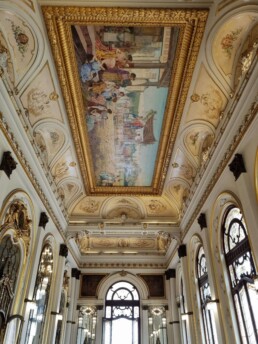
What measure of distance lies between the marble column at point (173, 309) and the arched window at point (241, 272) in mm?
7709

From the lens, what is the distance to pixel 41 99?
26.3 feet

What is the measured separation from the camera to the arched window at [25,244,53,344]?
8.69 metres

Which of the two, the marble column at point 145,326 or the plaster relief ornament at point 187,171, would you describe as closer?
the plaster relief ornament at point 187,171

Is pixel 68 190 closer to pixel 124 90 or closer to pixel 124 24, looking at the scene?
pixel 124 90

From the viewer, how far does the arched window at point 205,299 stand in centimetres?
909

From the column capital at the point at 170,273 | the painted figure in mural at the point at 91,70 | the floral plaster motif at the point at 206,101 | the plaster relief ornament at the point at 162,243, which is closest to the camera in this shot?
the painted figure in mural at the point at 91,70

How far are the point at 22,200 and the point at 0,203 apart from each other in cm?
161

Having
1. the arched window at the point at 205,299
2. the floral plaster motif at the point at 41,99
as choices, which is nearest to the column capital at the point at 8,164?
the floral plaster motif at the point at 41,99

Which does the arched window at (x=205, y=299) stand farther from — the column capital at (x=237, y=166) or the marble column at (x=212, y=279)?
the column capital at (x=237, y=166)

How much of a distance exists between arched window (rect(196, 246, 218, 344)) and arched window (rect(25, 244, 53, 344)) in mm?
5462

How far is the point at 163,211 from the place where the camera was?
1327cm

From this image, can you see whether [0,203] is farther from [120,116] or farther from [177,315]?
[177,315]

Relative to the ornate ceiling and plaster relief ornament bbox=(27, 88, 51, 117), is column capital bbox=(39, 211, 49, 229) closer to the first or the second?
the ornate ceiling

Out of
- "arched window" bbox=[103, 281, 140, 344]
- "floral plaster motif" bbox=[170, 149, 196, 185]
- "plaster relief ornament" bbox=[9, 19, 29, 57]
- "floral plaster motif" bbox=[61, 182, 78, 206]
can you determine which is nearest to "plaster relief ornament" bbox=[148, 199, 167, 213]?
"floral plaster motif" bbox=[170, 149, 196, 185]
